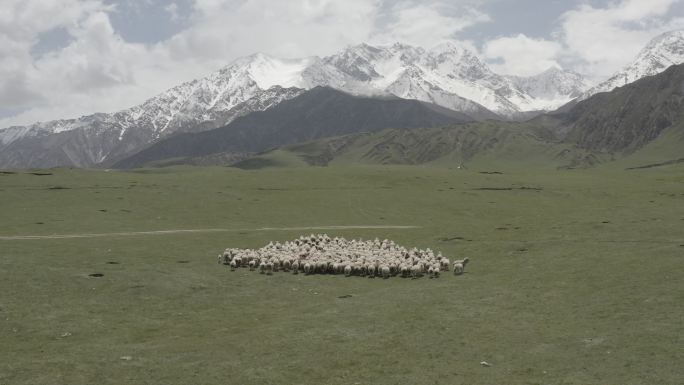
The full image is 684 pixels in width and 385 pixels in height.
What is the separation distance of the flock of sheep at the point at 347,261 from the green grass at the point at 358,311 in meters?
1.79

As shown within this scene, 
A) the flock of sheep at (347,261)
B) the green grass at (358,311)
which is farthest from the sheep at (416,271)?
the green grass at (358,311)

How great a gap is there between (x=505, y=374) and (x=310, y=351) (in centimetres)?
668

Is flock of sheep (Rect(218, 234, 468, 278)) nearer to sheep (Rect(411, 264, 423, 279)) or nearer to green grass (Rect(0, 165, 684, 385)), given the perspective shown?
sheep (Rect(411, 264, 423, 279))

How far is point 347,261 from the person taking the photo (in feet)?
132

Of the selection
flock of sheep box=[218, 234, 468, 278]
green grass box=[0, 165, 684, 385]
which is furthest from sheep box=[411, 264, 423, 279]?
green grass box=[0, 165, 684, 385]

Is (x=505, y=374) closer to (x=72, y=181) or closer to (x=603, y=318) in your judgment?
(x=603, y=318)

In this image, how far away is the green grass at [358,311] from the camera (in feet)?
63.4

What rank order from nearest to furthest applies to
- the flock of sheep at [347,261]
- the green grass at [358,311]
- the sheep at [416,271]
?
the green grass at [358,311] → the sheep at [416,271] → the flock of sheep at [347,261]

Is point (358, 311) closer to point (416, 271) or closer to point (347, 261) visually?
point (416, 271)

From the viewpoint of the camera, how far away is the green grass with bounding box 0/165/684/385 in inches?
761

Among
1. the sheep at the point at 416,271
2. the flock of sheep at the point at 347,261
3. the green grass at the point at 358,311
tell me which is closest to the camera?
the green grass at the point at 358,311

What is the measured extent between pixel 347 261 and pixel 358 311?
12.4m

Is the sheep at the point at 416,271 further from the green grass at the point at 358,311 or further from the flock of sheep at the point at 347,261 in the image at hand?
the green grass at the point at 358,311

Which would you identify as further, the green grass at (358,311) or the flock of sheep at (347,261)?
the flock of sheep at (347,261)
